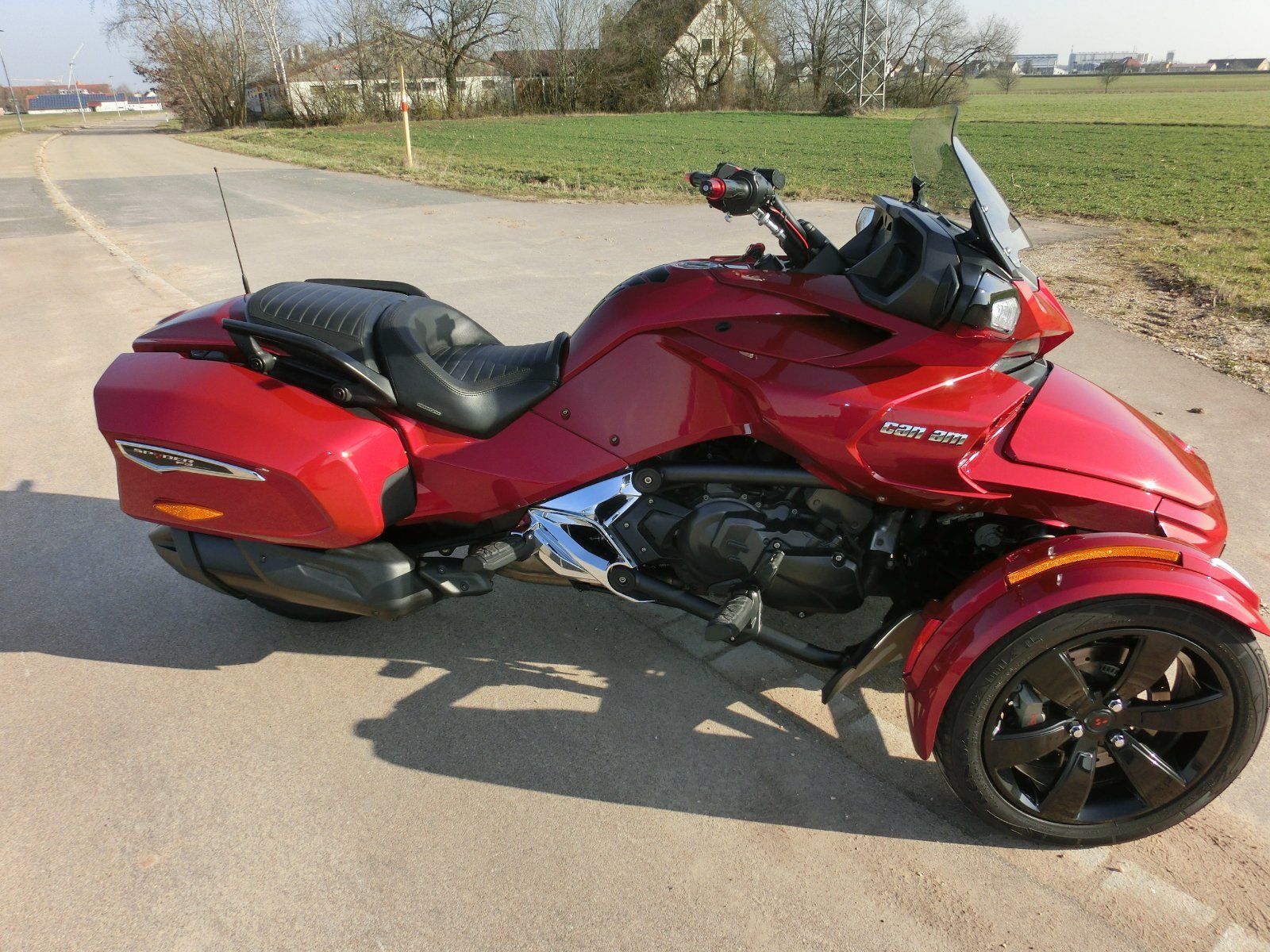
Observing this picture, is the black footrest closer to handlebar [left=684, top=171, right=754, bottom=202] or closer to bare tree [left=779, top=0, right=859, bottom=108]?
handlebar [left=684, top=171, right=754, bottom=202]

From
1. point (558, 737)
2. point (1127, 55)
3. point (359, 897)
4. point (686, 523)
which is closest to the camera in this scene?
point (359, 897)

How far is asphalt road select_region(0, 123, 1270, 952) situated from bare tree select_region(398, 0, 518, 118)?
4749 cm

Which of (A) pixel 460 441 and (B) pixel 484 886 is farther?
(A) pixel 460 441

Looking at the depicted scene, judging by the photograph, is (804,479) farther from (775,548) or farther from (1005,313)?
(1005,313)

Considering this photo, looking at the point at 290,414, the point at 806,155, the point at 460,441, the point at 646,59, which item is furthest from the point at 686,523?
the point at 646,59

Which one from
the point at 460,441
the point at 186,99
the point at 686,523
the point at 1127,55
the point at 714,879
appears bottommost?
the point at 714,879

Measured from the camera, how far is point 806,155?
21.0 meters

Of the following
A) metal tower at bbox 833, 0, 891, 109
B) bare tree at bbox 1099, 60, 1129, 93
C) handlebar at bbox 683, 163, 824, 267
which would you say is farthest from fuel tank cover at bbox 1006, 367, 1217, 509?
bare tree at bbox 1099, 60, 1129, 93

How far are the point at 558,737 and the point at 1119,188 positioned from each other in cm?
1506

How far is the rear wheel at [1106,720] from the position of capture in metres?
2.04

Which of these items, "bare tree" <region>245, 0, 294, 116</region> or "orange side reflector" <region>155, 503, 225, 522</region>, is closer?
"orange side reflector" <region>155, 503, 225, 522</region>

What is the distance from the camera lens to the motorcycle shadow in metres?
2.43

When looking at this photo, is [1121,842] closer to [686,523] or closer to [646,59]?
[686,523]

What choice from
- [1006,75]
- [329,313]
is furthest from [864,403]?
[1006,75]
